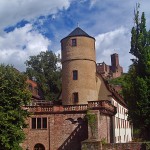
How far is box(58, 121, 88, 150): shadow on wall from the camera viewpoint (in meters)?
36.0

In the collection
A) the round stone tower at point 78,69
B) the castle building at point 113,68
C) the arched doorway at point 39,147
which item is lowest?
the arched doorway at point 39,147

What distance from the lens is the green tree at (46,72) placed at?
199 ft

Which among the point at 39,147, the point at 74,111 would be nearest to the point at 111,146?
the point at 74,111

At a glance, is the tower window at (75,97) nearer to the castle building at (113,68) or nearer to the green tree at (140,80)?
the green tree at (140,80)

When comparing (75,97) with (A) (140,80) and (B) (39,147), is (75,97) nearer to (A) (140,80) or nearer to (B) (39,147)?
(B) (39,147)

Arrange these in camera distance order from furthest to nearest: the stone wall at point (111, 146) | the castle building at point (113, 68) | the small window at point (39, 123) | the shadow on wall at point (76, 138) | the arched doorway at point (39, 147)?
the castle building at point (113, 68), the small window at point (39, 123), the arched doorway at point (39, 147), the shadow on wall at point (76, 138), the stone wall at point (111, 146)

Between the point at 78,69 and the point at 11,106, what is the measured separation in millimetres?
15308

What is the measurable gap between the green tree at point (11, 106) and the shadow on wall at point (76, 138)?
A: 29.1 ft

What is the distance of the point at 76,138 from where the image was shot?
3619 centimetres

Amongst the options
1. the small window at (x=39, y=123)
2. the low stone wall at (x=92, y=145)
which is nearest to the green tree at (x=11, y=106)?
the low stone wall at (x=92, y=145)

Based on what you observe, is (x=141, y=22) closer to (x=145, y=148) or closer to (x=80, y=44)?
(x=80, y=44)

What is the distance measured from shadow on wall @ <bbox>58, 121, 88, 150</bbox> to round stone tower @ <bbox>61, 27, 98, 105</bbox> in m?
5.26

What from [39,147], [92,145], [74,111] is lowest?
[39,147]

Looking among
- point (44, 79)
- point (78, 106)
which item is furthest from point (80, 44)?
point (44, 79)
